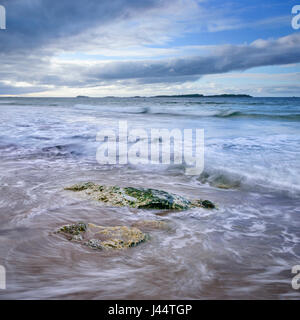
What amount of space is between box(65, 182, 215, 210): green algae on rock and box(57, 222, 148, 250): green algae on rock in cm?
82

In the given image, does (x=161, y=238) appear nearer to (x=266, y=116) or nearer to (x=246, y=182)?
(x=246, y=182)

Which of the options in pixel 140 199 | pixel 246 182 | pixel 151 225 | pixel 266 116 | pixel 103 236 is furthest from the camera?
pixel 266 116

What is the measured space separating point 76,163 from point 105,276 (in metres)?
4.77

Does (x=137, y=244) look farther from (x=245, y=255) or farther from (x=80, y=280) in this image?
(x=245, y=255)

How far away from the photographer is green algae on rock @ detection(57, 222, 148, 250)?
269 centimetres

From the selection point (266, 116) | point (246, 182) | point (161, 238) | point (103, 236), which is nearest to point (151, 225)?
point (161, 238)

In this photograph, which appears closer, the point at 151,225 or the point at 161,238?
the point at 161,238

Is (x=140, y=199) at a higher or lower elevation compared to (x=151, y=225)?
higher

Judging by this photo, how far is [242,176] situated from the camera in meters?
5.70

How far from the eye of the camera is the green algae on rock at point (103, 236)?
2.69 meters

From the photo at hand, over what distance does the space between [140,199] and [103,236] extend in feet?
3.58

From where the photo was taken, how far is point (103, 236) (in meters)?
2.87

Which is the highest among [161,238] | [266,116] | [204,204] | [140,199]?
[266,116]

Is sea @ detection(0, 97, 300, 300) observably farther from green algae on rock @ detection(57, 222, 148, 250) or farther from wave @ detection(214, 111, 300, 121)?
wave @ detection(214, 111, 300, 121)
